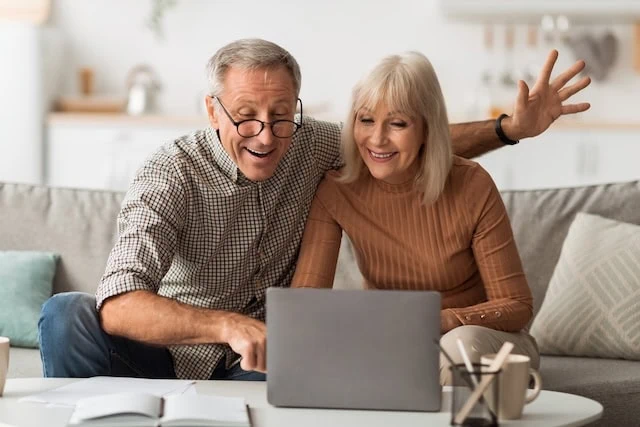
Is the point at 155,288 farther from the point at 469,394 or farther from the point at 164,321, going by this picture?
the point at 469,394

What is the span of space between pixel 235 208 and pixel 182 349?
350 mm

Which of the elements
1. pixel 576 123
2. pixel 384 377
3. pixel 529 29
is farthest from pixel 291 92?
pixel 529 29

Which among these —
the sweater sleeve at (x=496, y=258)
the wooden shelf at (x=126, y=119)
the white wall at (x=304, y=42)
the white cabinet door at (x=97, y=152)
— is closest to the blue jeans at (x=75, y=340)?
the sweater sleeve at (x=496, y=258)

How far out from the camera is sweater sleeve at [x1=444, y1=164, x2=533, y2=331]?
253cm

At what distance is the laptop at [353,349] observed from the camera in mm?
1854

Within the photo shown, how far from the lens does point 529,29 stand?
602 centimetres

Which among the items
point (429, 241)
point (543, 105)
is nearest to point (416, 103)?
point (429, 241)

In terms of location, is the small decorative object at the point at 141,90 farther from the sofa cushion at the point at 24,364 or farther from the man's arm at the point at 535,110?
the man's arm at the point at 535,110

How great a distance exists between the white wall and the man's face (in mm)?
3483

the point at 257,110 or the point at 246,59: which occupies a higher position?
the point at 246,59

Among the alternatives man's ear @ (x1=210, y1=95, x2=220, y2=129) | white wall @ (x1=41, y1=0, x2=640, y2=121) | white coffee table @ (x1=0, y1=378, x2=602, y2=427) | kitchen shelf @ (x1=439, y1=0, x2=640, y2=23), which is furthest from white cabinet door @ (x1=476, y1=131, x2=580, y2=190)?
white coffee table @ (x1=0, y1=378, x2=602, y2=427)

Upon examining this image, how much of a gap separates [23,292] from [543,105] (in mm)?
1493

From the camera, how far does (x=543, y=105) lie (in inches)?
110

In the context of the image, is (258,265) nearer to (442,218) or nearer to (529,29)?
(442,218)
